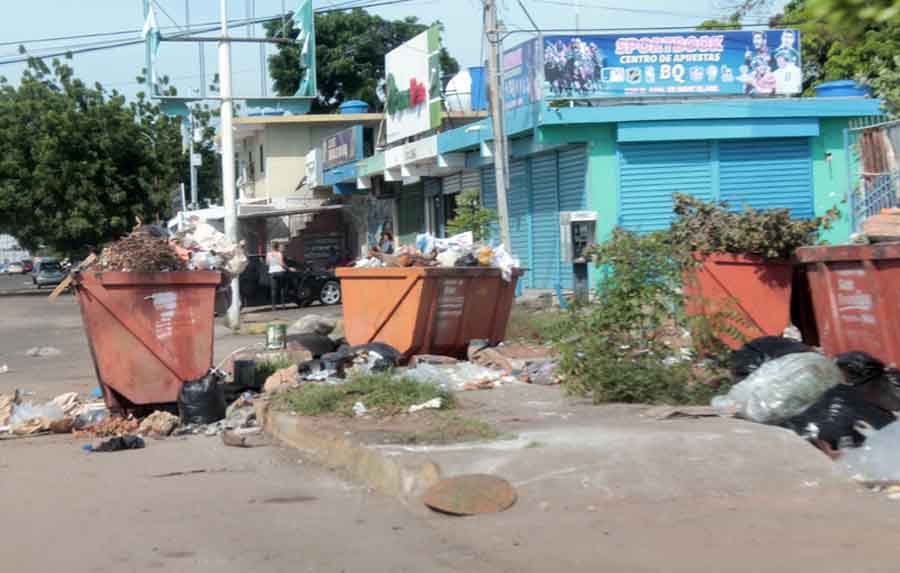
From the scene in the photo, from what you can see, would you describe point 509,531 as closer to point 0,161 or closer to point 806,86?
point 806,86

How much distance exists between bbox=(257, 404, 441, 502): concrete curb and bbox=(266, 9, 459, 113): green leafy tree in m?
45.8

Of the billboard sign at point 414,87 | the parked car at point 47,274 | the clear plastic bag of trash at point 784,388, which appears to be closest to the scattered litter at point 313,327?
the billboard sign at point 414,87

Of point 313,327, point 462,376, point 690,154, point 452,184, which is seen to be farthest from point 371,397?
point 452,184

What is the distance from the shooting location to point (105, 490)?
7.27 metres

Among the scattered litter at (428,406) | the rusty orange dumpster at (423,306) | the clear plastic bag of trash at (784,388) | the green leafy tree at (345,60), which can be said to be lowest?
the scattered litter at (428,406)

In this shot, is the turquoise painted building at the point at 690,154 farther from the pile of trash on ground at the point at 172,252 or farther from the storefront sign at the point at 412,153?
the pile of trash on ground at the point at 172,252

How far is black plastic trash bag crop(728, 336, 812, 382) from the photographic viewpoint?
27.0 ft

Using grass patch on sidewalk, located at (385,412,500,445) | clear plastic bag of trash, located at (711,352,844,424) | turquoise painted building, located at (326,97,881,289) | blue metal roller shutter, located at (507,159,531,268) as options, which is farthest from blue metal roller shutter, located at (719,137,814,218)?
grass patch on sidewalk, located at (385,412,500,445)

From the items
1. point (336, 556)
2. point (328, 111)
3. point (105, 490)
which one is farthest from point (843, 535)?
point (328, 111)

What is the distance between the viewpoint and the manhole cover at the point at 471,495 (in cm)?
605

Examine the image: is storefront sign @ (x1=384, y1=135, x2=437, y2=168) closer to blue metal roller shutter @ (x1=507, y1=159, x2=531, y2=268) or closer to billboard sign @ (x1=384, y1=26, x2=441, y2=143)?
billboard sign @ (x1=384, y1=26, x2=441, y2=143)

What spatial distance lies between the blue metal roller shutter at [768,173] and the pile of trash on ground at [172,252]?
34.6 feet

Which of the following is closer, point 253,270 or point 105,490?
→ point 105,490

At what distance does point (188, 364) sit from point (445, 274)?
2.94 m
